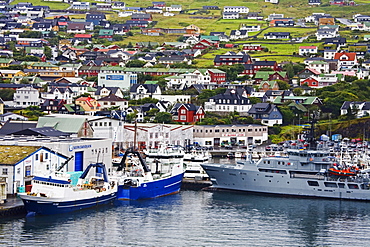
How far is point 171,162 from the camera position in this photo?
157 feet

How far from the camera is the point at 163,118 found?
75.0 meters

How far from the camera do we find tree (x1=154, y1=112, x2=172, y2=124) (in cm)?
7469

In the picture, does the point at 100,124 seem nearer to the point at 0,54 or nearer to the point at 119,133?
the point at 119,133

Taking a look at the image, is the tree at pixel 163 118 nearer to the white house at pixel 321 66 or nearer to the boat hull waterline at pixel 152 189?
the boat hull waterline at pixel 152 189

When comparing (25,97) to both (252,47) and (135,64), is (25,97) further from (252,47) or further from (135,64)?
(252,47)

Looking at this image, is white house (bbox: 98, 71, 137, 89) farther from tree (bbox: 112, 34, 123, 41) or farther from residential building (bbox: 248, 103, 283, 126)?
tree (bbox: 112, 34, 123, 41)

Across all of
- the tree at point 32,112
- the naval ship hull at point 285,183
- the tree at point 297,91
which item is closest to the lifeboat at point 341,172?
the naval ship hull at point 285,183

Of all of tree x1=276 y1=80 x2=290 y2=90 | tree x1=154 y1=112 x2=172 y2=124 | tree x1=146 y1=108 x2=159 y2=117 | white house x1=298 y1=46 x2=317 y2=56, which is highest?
white house x1=298 y1=46 x2=317 y2=56

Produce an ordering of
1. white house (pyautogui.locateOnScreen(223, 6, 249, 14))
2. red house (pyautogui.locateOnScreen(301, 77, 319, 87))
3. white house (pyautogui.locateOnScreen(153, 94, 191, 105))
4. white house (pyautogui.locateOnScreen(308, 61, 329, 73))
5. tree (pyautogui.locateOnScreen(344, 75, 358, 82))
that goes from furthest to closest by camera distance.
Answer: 1. white house (pyautogui.locateOnScreen(223, 6, 249, 14))
2. white house (pyautogui.locateOnScreen(308, 61, 329, 73))
3. tree (pyautogui.locateOnScreen(344, 75, 358, 82))
4. red house (pyautogui.locateOnScreen(301, 77, 319, 87))
5. white house (pyautogui.locateOnScreen(153, 94, 191, 105))

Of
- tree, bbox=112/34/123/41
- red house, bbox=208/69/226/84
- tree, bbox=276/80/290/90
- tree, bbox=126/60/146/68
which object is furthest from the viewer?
tree, bbox=112/34/123/41

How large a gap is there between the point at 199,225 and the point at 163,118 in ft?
122

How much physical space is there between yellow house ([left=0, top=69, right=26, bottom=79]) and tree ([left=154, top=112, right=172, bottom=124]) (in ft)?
88.9

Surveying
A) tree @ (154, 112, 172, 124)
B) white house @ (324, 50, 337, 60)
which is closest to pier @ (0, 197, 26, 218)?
tree @ (154, 112, 172, 124)

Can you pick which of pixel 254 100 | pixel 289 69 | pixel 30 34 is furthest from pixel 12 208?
pixel 30 34
